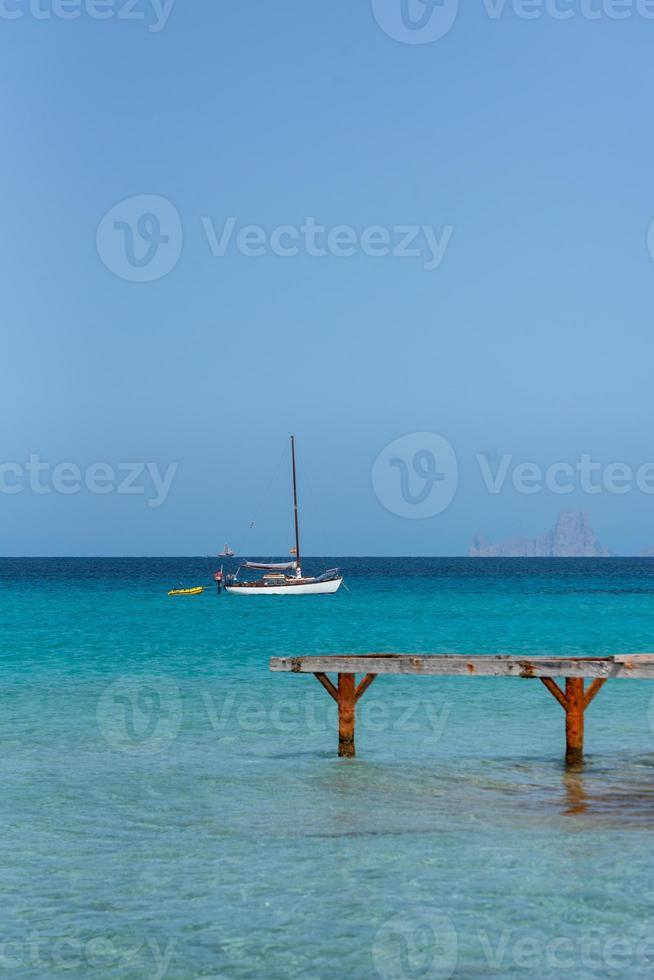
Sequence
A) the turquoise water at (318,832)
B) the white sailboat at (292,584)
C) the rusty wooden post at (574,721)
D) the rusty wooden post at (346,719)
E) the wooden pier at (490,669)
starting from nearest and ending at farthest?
the turquoise water at (318,832)
the wooden pier at (490,669)
the rusty wooden post at (574,721)
the rusty wooden post at (346,719)
the white sailboat at (292,584)

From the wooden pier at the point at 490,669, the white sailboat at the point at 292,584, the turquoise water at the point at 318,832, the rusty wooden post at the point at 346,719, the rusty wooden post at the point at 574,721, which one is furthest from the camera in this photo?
the white sailboat at the point at 292,584

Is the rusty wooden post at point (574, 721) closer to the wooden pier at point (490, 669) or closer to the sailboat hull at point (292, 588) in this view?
the wooden pier at point (490, 669)

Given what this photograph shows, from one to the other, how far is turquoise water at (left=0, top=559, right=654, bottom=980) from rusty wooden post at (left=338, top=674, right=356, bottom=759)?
0.30 m

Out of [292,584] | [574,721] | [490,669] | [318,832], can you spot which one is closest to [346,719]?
[490,669]

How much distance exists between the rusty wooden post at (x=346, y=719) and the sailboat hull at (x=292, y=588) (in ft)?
269

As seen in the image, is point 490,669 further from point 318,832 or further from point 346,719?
point 318,832

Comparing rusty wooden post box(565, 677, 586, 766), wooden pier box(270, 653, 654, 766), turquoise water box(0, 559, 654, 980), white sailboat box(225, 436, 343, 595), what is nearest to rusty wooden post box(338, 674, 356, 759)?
wooden pier box(270, 653, 654, 766)

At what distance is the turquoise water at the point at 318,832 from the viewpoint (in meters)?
10.1

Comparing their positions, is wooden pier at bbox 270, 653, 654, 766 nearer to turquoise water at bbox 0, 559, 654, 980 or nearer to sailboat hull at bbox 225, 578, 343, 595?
turquoise water at bbox 0, 559, 654, 980

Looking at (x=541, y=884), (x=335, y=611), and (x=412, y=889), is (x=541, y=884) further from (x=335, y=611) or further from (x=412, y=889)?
(x=335, y=611)

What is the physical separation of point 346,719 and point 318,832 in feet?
19.0

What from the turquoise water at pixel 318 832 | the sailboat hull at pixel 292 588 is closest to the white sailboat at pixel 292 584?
the sailboat hull at pixel 292 588

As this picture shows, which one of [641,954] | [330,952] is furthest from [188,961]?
[641,954]

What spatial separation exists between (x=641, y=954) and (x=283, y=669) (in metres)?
10.2
